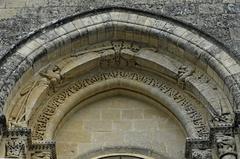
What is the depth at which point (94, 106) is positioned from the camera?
11734mm

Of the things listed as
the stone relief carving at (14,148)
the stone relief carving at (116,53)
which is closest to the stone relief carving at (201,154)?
the stone relief carving at (116,53)

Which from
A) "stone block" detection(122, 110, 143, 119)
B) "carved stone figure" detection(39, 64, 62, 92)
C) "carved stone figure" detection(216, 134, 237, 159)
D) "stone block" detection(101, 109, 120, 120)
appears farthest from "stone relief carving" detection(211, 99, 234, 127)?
"carved stone figure" detection(39, 64, 62, 92)

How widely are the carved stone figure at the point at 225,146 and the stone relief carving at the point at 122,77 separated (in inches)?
22.5

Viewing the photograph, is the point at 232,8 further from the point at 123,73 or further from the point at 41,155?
the point at 41,155

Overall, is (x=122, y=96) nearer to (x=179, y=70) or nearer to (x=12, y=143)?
(x=179, y=70)

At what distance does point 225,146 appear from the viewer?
397 inches

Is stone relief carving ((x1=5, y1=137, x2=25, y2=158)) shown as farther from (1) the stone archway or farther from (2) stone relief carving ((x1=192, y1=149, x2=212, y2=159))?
(2) stone relief carving ((x1=192, y1=149, x2=212, y2=159))

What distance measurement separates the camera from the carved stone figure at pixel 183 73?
37.4 feet

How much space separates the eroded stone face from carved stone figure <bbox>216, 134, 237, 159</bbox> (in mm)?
1000

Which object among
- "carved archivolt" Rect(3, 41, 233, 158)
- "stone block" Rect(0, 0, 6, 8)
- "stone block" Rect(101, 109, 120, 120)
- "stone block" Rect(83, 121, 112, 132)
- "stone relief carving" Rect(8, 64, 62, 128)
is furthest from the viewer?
"stone block" Rect(0, 0, 6, 8)

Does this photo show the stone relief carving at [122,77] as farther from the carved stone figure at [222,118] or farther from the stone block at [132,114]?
the stone block at [132,114]

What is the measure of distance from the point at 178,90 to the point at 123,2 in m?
1.98

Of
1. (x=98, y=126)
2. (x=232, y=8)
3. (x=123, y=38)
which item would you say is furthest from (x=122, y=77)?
(x=232, y=8)

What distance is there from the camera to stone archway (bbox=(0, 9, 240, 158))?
35.1ft
